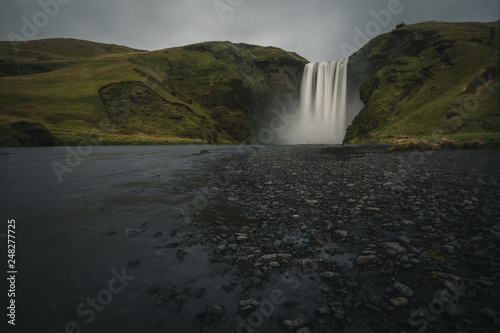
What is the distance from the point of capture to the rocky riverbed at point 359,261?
10.7ft

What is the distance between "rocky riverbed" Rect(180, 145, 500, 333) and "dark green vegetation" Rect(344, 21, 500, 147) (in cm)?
4824

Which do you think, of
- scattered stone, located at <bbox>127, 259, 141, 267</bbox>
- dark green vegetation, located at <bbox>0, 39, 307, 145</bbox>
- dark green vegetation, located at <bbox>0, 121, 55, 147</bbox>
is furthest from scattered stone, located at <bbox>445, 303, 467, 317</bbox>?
dark green vegetation, located at <bbox>0, 39, 307, 145</bbox>

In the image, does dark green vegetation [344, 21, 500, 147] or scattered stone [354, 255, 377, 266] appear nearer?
scattered stone [354, 255, 377, 266]

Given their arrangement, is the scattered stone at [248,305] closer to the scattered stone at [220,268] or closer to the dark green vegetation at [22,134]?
the scattered stone at [220,268]

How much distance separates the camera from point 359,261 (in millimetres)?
4746

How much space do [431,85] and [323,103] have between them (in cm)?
7040

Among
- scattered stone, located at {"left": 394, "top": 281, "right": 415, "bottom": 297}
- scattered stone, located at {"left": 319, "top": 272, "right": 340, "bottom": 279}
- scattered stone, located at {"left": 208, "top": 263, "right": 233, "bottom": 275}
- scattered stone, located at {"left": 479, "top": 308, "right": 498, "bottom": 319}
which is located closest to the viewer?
scattered stone, located at {"left": 479, "top": 308, "right": 498, "bottom": 319}

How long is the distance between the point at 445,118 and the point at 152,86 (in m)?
133

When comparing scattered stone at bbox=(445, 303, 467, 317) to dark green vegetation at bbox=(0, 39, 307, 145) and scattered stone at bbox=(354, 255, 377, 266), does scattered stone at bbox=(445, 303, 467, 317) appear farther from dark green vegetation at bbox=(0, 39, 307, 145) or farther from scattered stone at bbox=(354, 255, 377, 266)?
dark green vegetation at bbox=(0, 39, 307, 145)

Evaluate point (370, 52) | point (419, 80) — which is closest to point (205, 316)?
point (419, 80)

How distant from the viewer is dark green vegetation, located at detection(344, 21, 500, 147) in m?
61.8

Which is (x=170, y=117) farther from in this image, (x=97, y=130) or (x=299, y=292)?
(x=299, y=292)

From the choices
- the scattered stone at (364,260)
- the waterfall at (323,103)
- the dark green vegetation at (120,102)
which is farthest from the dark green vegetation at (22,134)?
the waterfall at (323,103)

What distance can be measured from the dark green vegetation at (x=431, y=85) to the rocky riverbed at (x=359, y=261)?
4824 cm
